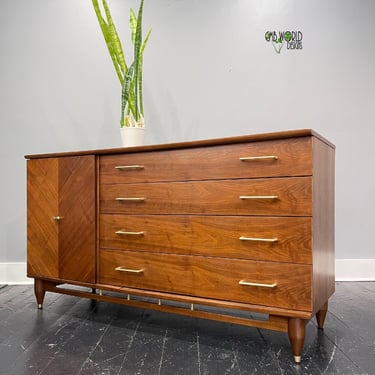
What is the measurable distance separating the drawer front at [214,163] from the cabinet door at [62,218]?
12 centimetres

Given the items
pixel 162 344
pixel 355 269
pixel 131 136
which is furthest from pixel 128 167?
pixel 355 269

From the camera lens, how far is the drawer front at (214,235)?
1063 millimetres

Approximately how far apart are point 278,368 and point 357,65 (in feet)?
5.91

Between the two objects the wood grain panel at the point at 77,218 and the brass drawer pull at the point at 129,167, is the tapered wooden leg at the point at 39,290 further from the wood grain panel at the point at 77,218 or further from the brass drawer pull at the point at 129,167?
the brass drawer pull at the point at 129,167

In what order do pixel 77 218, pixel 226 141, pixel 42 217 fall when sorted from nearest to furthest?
pixel 226 141
pixel 77 218
pixel 42 217

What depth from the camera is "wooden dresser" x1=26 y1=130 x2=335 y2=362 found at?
41.9 inches

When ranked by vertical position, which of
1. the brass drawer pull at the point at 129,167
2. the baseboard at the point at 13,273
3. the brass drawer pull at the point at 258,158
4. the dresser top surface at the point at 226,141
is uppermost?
the dresser top surface at the point at 226,141

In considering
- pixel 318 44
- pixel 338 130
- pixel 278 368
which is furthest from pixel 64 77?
pixel 278 368

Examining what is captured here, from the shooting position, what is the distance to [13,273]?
2.10 meters

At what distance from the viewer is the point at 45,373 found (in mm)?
1011

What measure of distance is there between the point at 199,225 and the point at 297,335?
0.47 m
